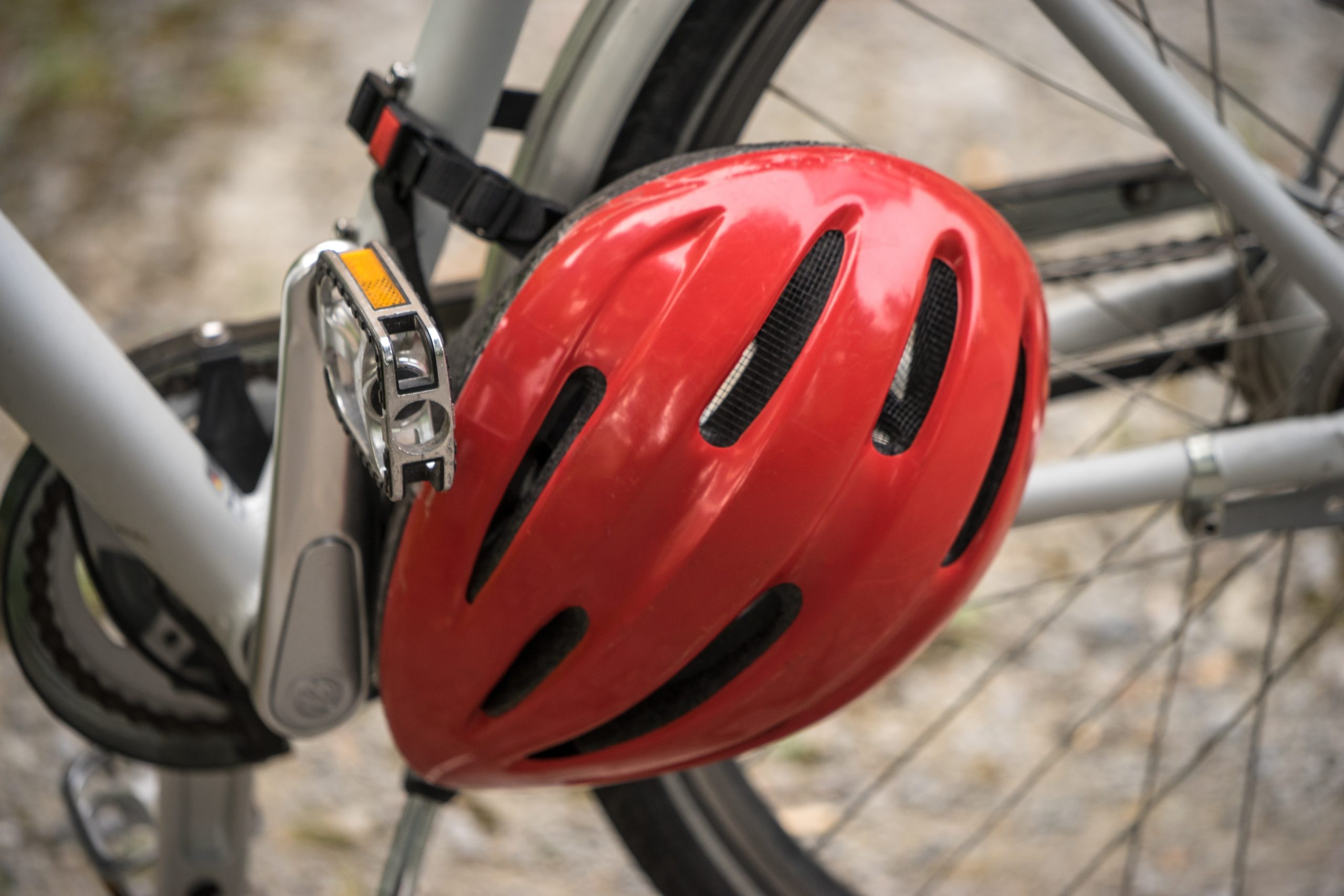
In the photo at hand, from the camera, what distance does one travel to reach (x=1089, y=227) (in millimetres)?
1016

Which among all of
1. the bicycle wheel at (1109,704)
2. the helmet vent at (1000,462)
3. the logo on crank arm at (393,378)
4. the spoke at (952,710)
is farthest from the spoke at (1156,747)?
the logo on crank arm at (393,378)

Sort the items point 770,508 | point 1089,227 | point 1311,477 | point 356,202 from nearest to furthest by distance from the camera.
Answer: point 770,508, point 1311,477, point 1089,227, point 356,202

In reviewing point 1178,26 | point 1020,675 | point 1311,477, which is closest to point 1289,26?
point 1178,26

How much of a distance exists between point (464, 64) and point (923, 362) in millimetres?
321

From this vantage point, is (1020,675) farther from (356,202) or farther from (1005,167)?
(356,202)

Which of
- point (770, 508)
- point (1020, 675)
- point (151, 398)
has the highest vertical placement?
point (770, 508)

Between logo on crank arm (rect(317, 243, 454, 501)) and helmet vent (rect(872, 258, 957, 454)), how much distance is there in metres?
0.23

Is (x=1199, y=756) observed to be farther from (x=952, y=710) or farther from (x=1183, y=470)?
(x=1183, y=470)

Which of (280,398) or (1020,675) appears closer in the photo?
(280,398)

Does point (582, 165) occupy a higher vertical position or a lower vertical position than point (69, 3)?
higher

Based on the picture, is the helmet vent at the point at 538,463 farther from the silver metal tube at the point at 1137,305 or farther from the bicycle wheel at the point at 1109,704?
the silver metal tube at the point at 1137,305

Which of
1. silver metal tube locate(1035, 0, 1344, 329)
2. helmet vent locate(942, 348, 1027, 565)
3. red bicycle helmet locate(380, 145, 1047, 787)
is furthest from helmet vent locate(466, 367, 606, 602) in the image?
silver metal tube locate(1035, 0, 1344, 329)

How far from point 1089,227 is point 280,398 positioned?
0.72 metres

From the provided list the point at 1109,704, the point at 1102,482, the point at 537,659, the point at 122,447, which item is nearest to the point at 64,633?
the point at 122,447
